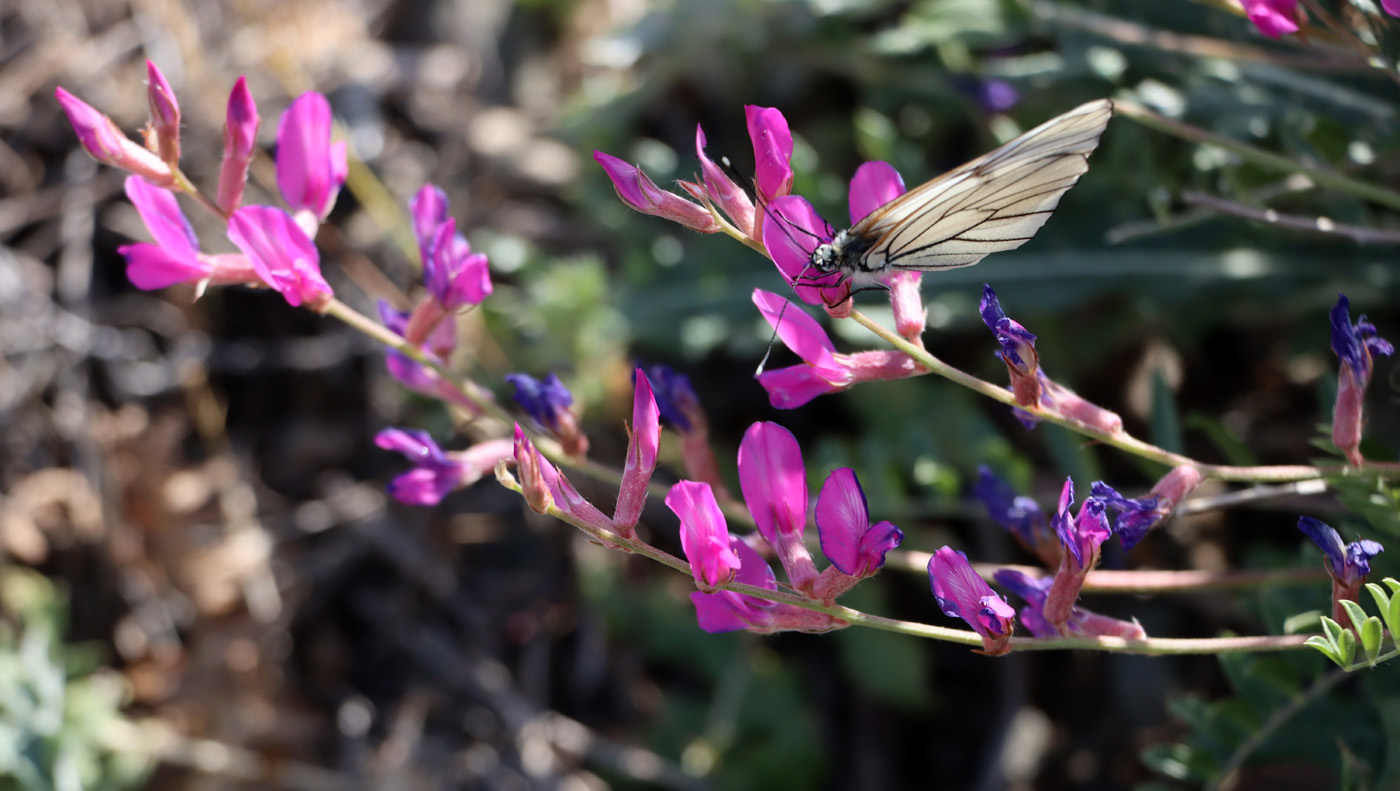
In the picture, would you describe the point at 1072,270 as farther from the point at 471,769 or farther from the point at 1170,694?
the point at 471,769

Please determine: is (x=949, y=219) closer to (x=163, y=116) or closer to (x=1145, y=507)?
(x=1145, y=507)

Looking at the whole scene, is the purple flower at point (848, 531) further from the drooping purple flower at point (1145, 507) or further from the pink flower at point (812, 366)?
the drooping purple flower at point (1145, 507)

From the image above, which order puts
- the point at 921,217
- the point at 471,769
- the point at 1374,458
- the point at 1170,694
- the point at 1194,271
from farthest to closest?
the point at 471,769, the point at 1170,694, the point at 1194,271, the point at 1374,458, the point at 921,217

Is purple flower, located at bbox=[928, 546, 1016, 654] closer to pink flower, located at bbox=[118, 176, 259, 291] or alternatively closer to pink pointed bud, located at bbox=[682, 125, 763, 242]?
pink pointed bud, located at bbox=[682, 125, 763, 242]

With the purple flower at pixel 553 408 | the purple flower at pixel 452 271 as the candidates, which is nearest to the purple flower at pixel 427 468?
the purple flower at pixel 553 408

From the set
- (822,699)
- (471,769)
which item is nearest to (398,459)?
(471,769)

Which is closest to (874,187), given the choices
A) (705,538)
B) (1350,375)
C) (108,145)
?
(705,538)

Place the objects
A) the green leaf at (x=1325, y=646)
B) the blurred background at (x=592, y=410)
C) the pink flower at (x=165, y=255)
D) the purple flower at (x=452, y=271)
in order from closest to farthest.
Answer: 1. the green leaf at (x=1325, y=646)
2. the pink flower at (x=165, y=255)
3. the purple flower at (x=452, y=271)
4. the blurred background at (x=592, y=410)

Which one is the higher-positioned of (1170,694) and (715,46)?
(715,46)
